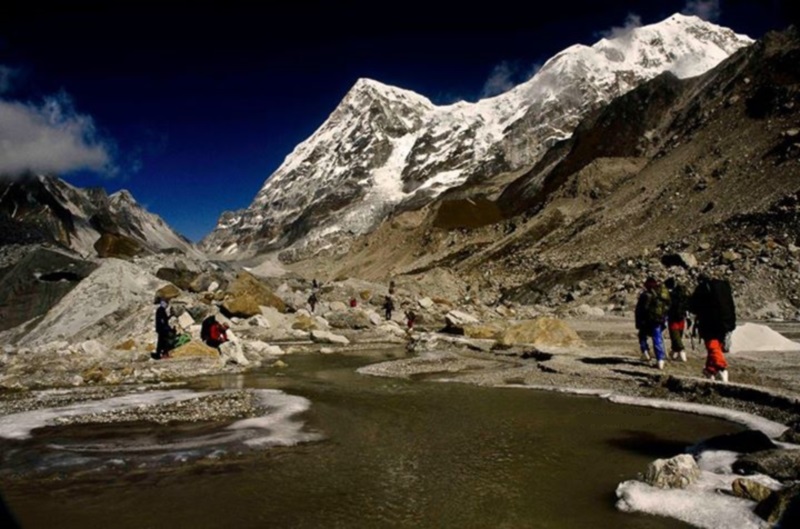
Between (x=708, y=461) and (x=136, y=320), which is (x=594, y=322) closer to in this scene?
(x=136, y=320)

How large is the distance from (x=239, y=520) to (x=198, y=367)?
15041 mm

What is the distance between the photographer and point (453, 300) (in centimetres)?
5422

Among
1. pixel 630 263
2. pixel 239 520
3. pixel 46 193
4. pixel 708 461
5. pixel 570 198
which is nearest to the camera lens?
pixel 239 520

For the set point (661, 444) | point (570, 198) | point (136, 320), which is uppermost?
point (570, 198)

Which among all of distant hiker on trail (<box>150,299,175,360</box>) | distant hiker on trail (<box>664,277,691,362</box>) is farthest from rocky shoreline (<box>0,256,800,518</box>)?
distant hiker on trail (<box>664,277,691,362</box>)

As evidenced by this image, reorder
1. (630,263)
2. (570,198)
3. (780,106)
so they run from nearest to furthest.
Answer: (630,263) < (780,106) < (570,198)

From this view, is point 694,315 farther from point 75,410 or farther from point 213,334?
point 213,334

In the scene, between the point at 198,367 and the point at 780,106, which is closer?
the point at 198,367

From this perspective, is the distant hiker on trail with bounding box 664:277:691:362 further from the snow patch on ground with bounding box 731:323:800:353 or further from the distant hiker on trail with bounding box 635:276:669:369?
the snow patch on ground with bounding box 731:323:800:353

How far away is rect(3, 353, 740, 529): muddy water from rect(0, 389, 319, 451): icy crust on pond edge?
21.3 inches

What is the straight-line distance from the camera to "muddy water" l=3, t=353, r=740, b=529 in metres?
6.24

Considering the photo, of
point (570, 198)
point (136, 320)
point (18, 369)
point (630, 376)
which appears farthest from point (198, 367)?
point (570, 198)

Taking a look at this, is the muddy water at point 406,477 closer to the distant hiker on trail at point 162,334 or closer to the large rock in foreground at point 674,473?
the large rock in foreground at point 674,473

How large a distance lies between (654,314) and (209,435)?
36.3ft
